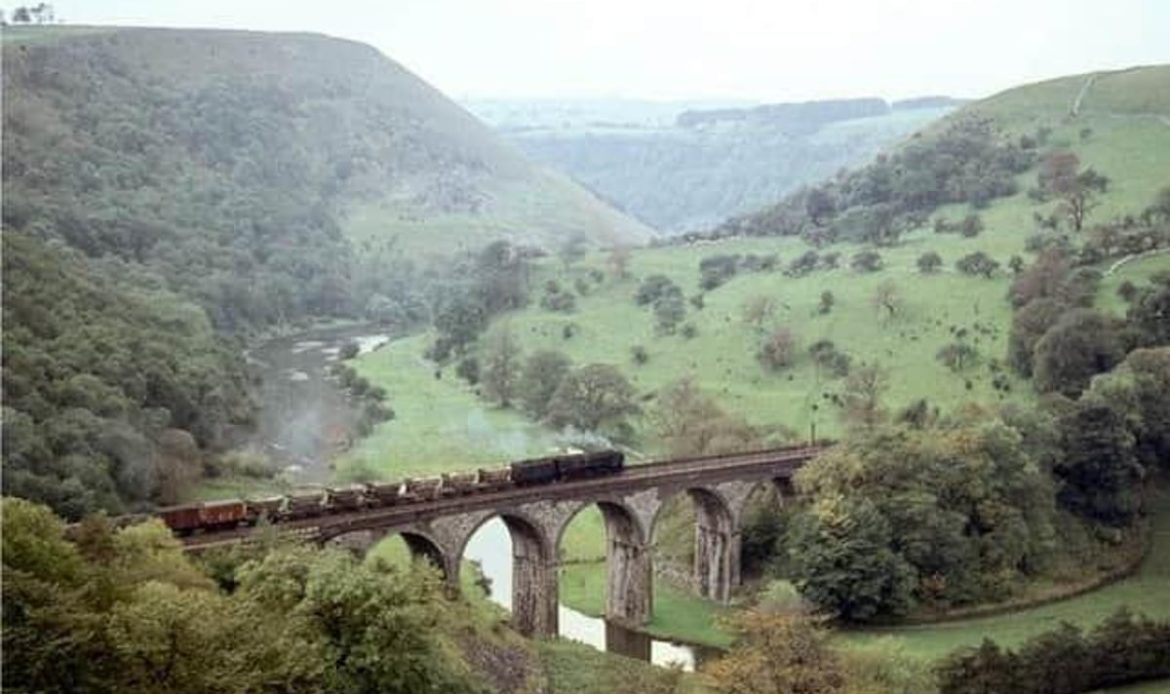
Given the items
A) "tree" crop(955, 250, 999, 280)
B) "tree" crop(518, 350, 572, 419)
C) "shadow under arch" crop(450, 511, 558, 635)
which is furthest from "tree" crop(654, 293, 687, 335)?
"shadow under arch" crop(450, 511, 558, 635)

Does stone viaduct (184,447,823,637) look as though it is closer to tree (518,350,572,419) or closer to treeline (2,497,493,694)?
treeline (2,497,493,694)

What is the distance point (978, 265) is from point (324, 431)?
181 ft

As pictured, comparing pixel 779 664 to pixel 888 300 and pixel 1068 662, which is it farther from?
pixel 888 300

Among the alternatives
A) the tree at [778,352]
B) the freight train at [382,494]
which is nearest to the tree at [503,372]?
the tree at [778,352]

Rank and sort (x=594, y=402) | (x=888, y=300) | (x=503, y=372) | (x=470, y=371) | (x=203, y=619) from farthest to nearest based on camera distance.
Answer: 1. (x=470, y=371)
2. (x=503, y=372)
3. (x=888, y=300)
4. (x=594, y=402)
5. (x=203, y=619)

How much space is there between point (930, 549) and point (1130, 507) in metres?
17.3

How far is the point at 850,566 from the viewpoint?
60.8 meters

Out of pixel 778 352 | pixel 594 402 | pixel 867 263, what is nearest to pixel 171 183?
pixel 594 402

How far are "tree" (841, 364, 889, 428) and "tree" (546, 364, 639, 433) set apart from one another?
16.0 metres

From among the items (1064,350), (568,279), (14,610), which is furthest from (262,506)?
(568,279)

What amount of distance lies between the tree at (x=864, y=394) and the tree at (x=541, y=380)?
2347cm

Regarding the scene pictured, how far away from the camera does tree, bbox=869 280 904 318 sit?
105m

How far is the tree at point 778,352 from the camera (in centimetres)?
10106

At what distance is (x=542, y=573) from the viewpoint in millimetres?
57688
